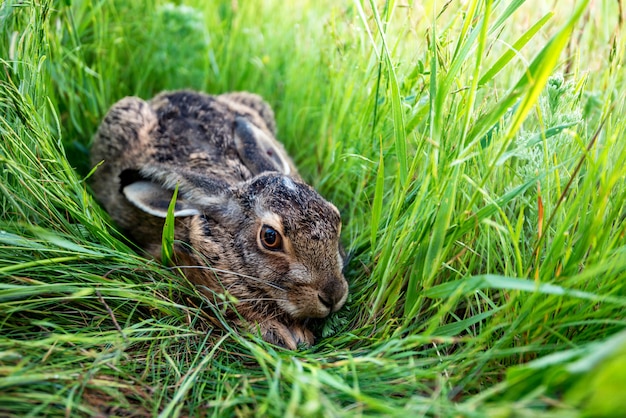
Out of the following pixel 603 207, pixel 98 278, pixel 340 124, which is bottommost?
pixel 98 278

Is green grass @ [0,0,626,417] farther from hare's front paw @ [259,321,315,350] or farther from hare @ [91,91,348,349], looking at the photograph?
hare @ [91,91,348,349]

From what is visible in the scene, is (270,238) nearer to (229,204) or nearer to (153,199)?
(229,204)

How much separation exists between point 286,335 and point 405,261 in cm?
83

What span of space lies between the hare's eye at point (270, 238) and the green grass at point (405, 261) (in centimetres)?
47

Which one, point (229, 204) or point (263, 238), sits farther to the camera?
point (229, 204)

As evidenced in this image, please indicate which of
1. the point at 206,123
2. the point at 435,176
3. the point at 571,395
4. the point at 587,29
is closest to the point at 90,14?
the point at 206,123

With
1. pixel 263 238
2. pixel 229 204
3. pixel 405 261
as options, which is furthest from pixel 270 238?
pixel 405 261

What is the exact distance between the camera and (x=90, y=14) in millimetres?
4621

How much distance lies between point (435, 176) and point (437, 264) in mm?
408

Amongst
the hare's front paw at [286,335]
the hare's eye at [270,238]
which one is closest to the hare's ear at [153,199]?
the hare's eye at [270,238]

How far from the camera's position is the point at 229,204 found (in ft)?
12.0

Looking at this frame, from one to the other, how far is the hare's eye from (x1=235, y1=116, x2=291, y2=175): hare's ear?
80 cm

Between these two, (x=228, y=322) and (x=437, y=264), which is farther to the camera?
(x=228, y=322)

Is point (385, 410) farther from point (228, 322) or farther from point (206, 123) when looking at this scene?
point (206, 123)
